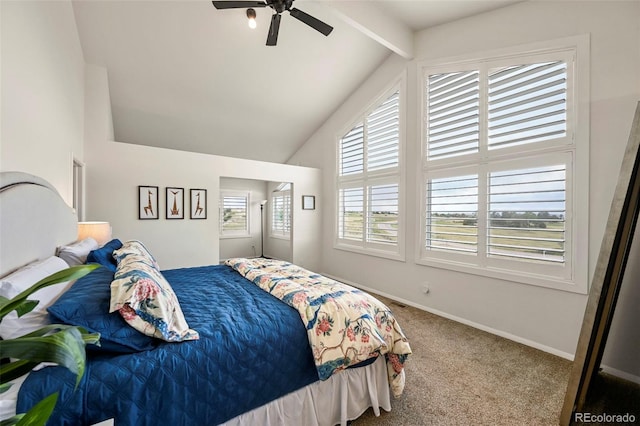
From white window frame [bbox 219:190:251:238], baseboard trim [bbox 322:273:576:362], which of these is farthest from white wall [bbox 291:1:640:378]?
white window frame [bbox 219:190:251:238]

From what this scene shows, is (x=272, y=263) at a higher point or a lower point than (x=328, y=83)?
lower

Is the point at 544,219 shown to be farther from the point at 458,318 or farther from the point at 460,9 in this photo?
the point at 460,9

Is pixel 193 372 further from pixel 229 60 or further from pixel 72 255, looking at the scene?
pixel 229 60

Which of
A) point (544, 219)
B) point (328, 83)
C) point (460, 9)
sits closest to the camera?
point (544, 219)

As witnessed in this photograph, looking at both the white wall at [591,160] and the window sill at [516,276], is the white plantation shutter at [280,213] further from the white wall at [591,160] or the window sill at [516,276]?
the window sill at [516,276]

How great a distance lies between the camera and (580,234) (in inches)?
90.9

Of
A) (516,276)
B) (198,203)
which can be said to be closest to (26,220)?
(198,203)

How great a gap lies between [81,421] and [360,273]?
3737 millimetres

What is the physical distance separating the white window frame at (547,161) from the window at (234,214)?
4770mm

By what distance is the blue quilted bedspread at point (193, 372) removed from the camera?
0.99 metres

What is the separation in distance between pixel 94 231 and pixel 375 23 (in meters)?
3.65

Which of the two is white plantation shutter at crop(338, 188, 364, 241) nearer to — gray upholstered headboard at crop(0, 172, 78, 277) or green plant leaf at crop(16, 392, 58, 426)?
gray upholstered headboard at crop(0, 172, 78, 277)

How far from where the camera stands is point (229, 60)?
363 centimetres

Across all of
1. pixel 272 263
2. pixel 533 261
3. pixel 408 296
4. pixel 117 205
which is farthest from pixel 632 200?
pixel 117 205
